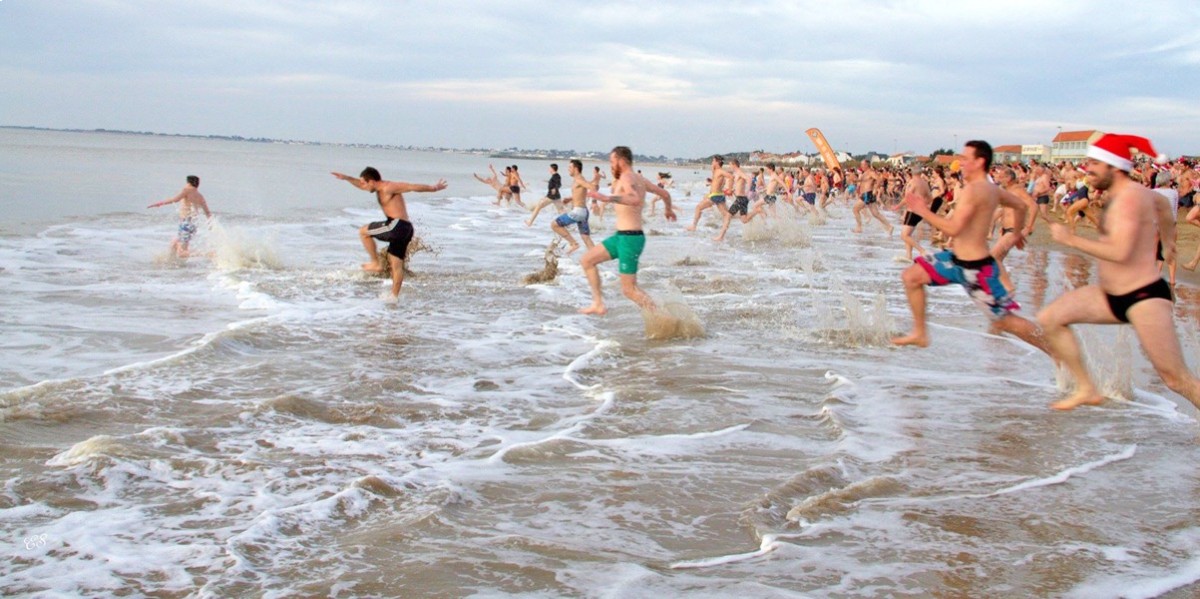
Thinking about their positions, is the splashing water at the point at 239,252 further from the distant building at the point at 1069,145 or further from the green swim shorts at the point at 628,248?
the distant building at the point at 1069,145

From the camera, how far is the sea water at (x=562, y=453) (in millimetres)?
3812

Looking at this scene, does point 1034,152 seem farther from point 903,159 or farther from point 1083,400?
point 1083,400

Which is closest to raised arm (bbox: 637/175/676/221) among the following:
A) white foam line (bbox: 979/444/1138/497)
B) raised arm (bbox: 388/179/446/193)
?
raised arm (bbox: 388/179/446/193)

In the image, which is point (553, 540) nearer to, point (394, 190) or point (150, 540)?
point (150, 540)

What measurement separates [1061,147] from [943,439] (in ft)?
356

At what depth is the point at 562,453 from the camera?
17.6 feet

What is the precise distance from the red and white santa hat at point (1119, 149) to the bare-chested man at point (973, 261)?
1142 millimetres

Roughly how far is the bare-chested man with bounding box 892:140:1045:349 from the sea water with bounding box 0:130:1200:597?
601mm

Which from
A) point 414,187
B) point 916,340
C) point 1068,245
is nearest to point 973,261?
point 916,340

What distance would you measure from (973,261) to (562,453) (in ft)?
9.89

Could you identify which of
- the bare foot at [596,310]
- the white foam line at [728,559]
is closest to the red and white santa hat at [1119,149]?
the white foam line at [728,559]

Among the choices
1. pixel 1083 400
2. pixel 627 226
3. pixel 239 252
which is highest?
pixel 627 226

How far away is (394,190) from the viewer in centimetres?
1095

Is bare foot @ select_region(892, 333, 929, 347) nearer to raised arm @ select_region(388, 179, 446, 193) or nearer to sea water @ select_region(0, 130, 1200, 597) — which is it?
sea water @ select_region(0, 130, 1200, 597)
